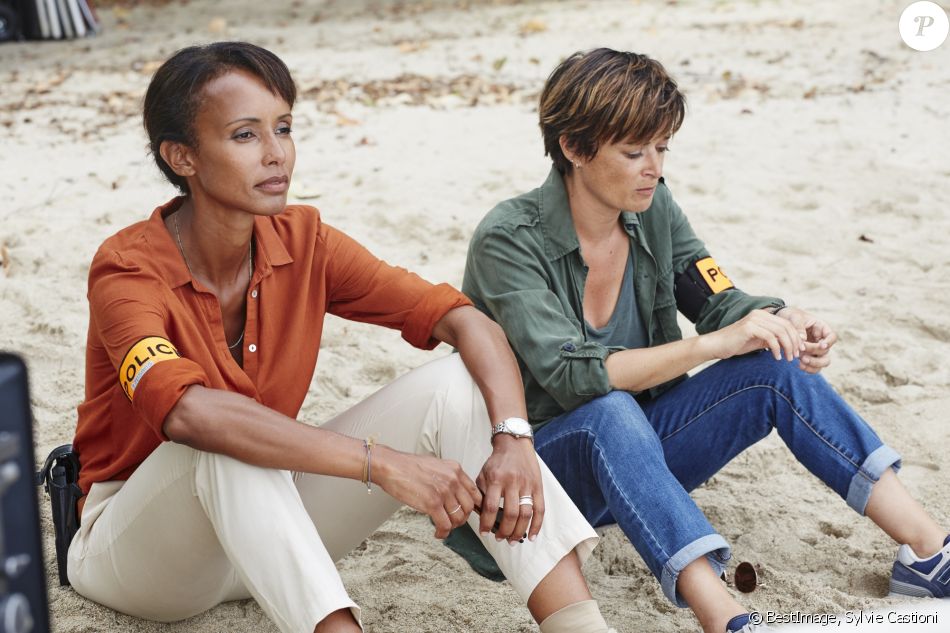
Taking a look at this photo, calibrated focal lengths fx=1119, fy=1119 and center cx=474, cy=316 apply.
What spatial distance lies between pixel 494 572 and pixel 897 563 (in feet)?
2.97

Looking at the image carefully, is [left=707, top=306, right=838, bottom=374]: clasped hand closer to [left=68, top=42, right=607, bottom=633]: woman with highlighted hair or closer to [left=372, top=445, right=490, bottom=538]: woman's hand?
[left=68, top=42, right=607, bottom=633]: woman with highlighted hair

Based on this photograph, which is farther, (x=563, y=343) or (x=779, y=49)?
(x=779, y=49)

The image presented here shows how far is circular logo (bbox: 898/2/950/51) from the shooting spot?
685 cm

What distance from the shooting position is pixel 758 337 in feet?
8.07

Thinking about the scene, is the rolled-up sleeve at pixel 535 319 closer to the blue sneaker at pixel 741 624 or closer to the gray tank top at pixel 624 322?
the gray tank top at pixel 624 322

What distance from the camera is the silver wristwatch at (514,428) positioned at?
89.0 inches

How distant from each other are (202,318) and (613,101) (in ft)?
3.33

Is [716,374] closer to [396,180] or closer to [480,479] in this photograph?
[480,479]

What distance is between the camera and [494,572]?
2.60 m

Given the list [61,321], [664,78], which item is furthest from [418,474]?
[61,321]

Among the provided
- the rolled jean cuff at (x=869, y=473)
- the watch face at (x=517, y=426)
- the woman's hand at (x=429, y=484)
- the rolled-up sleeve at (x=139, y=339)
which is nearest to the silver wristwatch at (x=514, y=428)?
the watch face at (x=517, y=426)

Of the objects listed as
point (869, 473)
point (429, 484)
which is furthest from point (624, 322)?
point (429, 484)

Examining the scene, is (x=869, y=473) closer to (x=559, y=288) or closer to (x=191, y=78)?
(x=559, y=288)

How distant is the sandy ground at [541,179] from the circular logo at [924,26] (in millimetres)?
101
